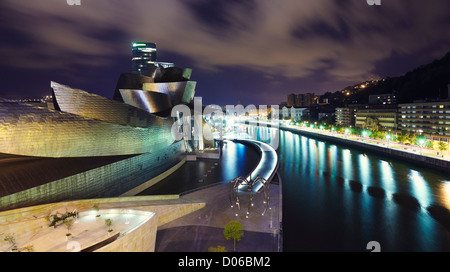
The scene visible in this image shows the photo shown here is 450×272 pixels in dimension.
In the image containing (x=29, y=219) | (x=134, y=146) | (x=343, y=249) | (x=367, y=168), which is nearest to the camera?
(x=29, y=219)

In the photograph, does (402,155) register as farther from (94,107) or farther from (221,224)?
(94,107)

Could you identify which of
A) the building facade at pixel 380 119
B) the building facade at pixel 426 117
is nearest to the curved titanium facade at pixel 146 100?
the building facade at pixel 426 117

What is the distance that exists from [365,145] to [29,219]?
142 ft

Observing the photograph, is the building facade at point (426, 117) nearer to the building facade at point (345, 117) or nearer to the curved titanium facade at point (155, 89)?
the building facade at point (345, 117)

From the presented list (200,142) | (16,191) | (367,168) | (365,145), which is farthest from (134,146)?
(365,145)

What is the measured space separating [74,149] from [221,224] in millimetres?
9087

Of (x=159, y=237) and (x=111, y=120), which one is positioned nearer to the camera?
(x=159, y=237)

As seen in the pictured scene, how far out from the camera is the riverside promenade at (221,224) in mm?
9617

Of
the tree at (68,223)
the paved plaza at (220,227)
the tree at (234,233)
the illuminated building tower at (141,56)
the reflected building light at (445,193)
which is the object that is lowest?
the reflected building light at (445,193)

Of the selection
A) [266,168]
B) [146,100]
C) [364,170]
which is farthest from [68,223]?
[364,170]

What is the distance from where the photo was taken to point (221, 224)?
11188 millimetres

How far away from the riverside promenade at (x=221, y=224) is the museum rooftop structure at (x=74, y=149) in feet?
15.1
